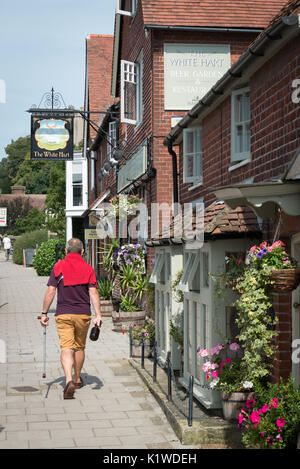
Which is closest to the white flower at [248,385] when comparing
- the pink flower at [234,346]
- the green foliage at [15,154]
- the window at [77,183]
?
the pink flower at [234,346]

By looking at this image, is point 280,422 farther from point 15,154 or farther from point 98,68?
point 15,154

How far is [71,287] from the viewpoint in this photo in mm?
9305

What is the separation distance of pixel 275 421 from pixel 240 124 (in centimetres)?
466

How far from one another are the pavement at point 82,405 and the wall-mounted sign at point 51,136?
6590 millimetres

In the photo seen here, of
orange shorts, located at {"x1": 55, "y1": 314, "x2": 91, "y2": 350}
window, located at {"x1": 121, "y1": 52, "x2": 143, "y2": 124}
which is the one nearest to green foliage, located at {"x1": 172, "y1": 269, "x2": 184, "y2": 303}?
orange shorts, located at {"x1": 55, "y1": 314, "x2": 91, "y2": 350}

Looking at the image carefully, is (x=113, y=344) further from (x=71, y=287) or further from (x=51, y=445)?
(x=51, y=445)

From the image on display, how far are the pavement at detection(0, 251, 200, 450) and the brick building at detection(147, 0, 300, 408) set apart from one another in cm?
81

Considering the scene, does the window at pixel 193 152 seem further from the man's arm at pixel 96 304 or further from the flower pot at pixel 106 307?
the flower pot at pixel 106 307

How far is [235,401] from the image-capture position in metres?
7.16

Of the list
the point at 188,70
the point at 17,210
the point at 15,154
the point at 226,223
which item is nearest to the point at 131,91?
the point at 188,70

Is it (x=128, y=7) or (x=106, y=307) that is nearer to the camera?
(x=128, y=7)

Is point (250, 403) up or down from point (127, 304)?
down

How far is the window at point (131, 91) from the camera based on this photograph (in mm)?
16719

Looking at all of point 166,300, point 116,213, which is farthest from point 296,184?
point 116,213
